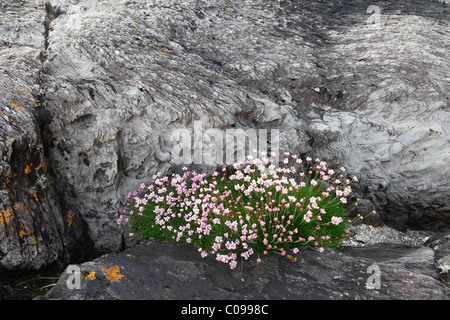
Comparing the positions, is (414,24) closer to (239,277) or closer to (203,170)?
(203,170)

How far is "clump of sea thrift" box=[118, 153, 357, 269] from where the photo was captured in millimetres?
5199

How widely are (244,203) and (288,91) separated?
3.62 metres

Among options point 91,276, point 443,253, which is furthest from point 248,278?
point 443,253

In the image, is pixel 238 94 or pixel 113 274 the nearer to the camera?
pixel 113 274

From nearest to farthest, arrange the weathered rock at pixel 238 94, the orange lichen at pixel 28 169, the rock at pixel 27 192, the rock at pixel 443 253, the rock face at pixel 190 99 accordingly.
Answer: the rock at pixel 27 192 < the rock at pixel 443 253 < the orange lichen at pixel 28 169 < the rock face at pixel 190 99 < the weathered rock at pixel 238 94

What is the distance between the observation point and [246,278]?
4938 millimetres

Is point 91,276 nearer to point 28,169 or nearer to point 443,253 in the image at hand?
point 28,169

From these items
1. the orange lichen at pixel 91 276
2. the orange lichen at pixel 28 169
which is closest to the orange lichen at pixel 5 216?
the orange lichen at pixel 28 169

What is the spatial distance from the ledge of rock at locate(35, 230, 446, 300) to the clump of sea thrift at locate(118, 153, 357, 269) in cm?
20

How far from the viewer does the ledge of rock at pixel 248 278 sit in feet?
14.9

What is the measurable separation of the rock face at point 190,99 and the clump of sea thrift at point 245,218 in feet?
2.58

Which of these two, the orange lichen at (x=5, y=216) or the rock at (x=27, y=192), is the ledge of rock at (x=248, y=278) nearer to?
the rock at (x=27, y=192)

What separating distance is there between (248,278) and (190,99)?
370 centimetres

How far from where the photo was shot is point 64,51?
7.59 metres
